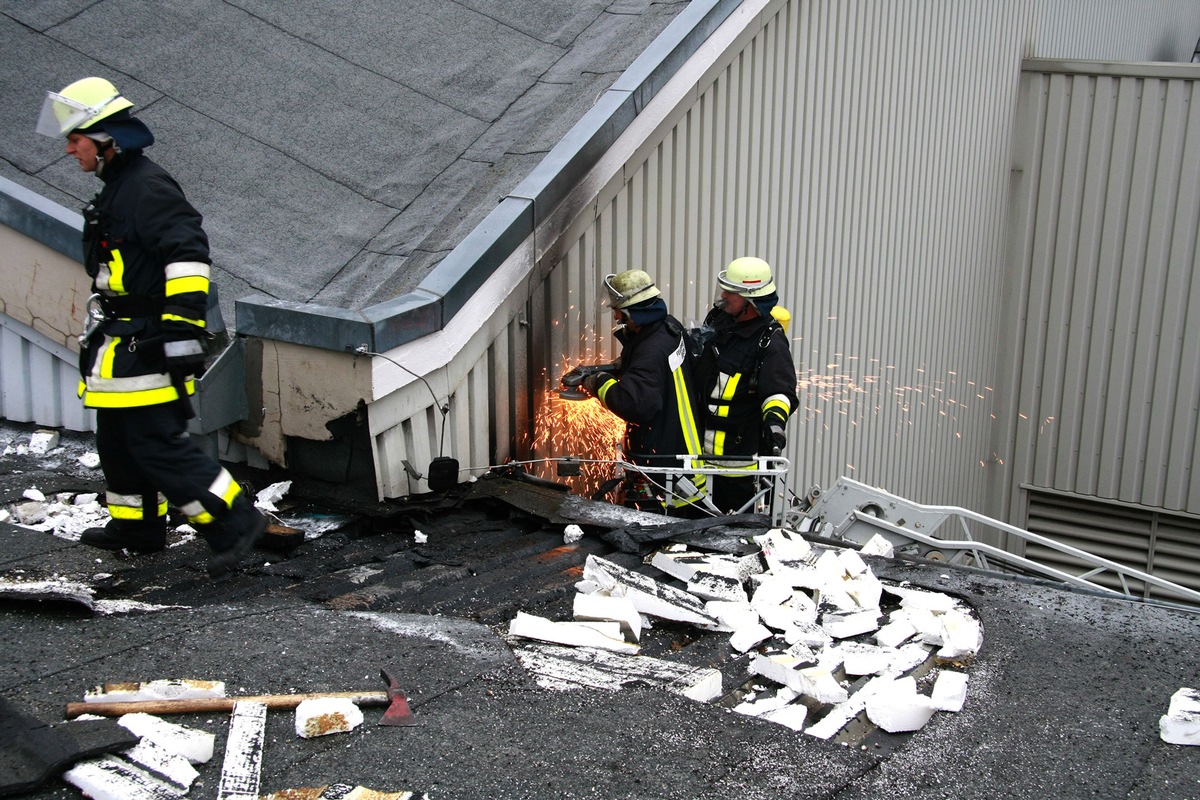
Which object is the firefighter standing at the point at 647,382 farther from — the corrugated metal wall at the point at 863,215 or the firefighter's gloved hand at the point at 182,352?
the firefighter's gloved hand at the point at 182,352

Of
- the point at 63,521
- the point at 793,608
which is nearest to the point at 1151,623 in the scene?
the point at 793,608

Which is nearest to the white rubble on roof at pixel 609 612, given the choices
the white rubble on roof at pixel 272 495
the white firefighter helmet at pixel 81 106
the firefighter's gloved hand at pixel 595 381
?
the firefighter's gloved hand at pixel 595 381

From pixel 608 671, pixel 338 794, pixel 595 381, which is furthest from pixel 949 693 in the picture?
pixel 595 381

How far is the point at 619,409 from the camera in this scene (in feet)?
19.9

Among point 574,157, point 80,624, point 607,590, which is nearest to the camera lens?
point 80,624

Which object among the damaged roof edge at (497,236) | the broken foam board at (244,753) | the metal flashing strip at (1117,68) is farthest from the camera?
the metal flashing strip at (1117,68)

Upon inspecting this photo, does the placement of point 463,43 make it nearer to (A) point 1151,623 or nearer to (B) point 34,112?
→ (B) point 34,112

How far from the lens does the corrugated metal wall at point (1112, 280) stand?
11791 mm

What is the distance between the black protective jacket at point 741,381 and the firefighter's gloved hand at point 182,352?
288 centimetres

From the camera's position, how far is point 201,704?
3424mm

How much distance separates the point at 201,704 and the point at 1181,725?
119 inches

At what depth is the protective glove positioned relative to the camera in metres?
6.04

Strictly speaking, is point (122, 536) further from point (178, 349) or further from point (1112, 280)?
point (1112, 280)

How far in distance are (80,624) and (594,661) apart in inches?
71.1
